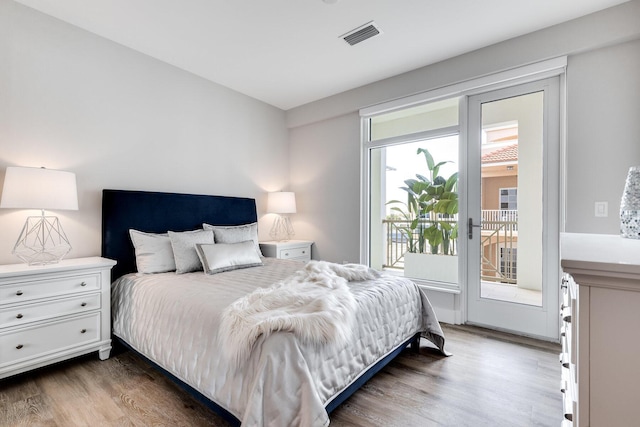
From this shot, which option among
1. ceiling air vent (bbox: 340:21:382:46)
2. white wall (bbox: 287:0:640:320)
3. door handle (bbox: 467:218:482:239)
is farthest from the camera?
door handle (bbox: 467:218:482:239)

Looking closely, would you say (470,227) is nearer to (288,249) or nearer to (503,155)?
(503,155)

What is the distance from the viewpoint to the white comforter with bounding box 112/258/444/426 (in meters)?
1.30

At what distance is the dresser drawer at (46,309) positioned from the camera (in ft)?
6.39

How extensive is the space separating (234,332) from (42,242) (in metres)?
2.08

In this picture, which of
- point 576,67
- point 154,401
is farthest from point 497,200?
point 154,401

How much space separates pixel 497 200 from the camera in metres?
2.96

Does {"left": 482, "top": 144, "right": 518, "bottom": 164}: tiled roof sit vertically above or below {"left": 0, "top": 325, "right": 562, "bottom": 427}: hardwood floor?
above

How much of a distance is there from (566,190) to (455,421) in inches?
82.1

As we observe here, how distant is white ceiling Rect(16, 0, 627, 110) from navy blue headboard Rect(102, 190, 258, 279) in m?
1.43

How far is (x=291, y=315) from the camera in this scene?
4.80ft

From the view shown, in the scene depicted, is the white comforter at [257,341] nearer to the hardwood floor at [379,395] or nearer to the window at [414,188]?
the hardwood floor at [379,395]

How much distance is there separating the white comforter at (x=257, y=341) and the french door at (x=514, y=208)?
3.12 feet

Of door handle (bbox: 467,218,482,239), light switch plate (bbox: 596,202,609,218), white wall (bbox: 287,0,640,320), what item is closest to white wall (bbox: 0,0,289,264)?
white wall (bbox: 287,0,640,320)

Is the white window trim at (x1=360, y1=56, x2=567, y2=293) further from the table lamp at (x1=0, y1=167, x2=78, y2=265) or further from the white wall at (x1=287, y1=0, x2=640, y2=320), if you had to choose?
the table lamp at (x1=0, y1=167, x2=78, y2=265)
